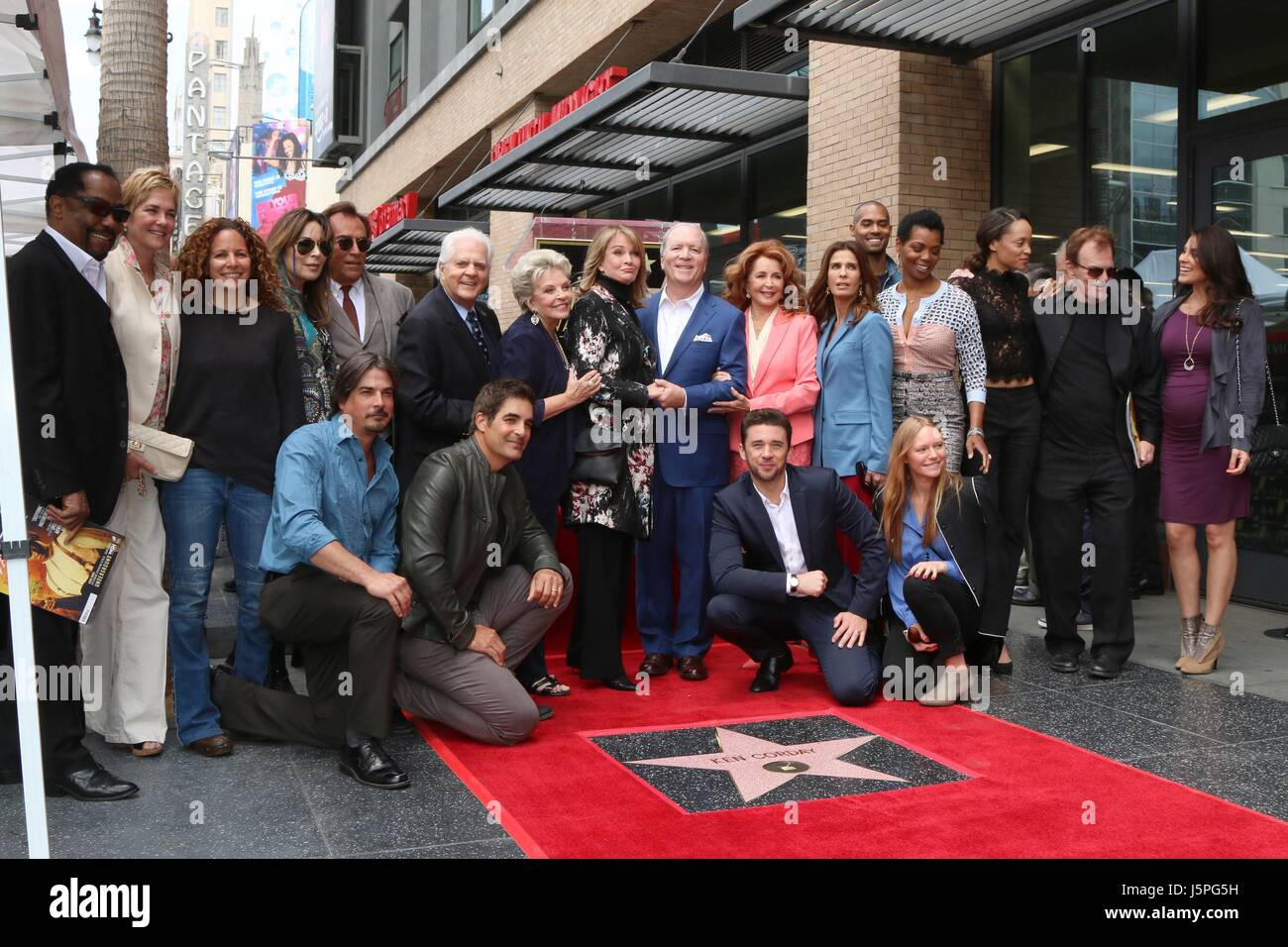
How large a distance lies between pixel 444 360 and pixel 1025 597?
4.76 m

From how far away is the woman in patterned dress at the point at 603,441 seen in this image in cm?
571

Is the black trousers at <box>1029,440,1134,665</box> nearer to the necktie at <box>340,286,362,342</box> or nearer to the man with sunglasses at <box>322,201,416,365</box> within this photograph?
the man with sunglasses at <box>322,201,416,365</box>

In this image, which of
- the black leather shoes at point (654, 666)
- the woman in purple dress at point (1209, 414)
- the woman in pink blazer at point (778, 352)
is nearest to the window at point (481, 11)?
the woman in pink blazer at point (778, 352)

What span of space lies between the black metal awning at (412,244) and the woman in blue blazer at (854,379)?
35.7 feet

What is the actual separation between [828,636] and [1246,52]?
16.6 feet

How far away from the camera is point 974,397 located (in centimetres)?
604

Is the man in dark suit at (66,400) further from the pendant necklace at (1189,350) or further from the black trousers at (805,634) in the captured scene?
the pendant necklace at (1189,350)

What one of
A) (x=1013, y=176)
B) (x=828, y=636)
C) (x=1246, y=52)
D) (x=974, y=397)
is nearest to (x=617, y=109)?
(x=1013, y=176)

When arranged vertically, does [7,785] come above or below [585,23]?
below

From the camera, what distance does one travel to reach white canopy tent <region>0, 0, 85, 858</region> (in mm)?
2951

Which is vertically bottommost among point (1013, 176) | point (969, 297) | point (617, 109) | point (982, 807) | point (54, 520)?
point (982, 807)

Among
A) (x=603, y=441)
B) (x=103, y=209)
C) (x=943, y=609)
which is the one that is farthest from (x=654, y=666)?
(x=103, y=209)

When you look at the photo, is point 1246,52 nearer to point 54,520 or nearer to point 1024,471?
point 1024,471

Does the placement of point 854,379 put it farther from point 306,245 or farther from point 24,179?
point 24,179
